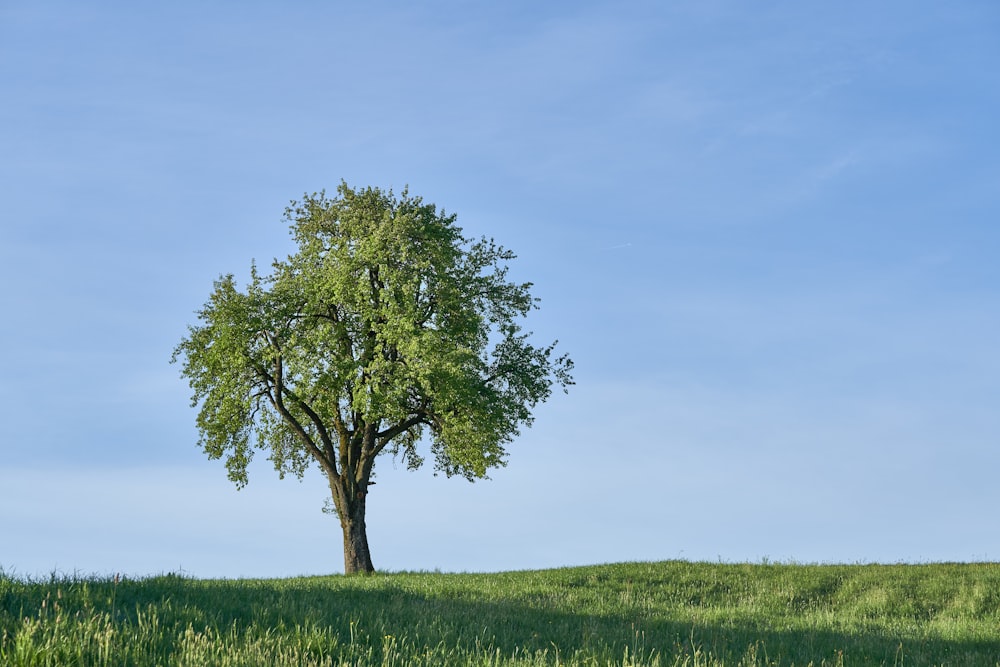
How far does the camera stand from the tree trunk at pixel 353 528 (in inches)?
1243

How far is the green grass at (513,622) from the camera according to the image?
937 centimetres

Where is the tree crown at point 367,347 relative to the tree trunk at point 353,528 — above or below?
above

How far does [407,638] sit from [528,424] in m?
22.2

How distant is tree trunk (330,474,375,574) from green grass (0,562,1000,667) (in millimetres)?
6111

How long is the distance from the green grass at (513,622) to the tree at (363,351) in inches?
268

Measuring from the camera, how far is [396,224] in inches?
1226

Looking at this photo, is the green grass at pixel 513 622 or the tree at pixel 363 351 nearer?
the green grass at pixel 513 622

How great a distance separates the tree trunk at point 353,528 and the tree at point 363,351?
5 cm

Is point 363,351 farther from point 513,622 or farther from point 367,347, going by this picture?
point 513,622

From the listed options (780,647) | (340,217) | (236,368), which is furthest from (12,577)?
(340,217)

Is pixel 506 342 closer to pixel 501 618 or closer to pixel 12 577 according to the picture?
pixel 501 618

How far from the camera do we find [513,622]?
1477cm

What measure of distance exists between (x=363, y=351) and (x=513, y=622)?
1831 cm

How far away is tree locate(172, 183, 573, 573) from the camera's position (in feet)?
99.8
